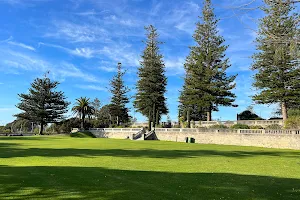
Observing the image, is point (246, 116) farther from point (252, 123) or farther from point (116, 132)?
point (116, 132)

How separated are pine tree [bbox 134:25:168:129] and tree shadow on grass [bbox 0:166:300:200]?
44281mm

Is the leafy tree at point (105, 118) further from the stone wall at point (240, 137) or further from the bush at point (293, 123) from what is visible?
the bush at point (293, 123)

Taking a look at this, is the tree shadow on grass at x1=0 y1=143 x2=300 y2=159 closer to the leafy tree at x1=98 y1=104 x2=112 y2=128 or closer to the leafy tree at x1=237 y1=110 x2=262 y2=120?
the leafy tree at x1=237 y1=110 x2=262 y2=120

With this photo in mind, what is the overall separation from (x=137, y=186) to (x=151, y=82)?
48690mm

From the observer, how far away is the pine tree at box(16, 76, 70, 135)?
207 ft

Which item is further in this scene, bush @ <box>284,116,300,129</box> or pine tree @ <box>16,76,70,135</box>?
pine tree @ <box>16,76,70,135</box>

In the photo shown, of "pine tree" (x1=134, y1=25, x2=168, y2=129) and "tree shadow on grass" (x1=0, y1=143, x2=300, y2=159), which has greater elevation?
"pine tree" (x1=134, y1=25, x2=168, y2=129)

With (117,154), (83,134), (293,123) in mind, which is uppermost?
(293,123)

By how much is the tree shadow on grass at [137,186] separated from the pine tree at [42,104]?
191 feet

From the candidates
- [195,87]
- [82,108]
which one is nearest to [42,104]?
[82,108]

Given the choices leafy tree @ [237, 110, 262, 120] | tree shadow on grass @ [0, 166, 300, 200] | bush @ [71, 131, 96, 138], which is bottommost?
bush @ [71, 131, 96, 138]

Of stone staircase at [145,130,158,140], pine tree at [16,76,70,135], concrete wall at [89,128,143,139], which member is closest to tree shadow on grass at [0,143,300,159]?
stone staircase at [145,130,158,140]

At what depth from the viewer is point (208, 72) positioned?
150ft

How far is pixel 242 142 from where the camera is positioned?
28750mm
